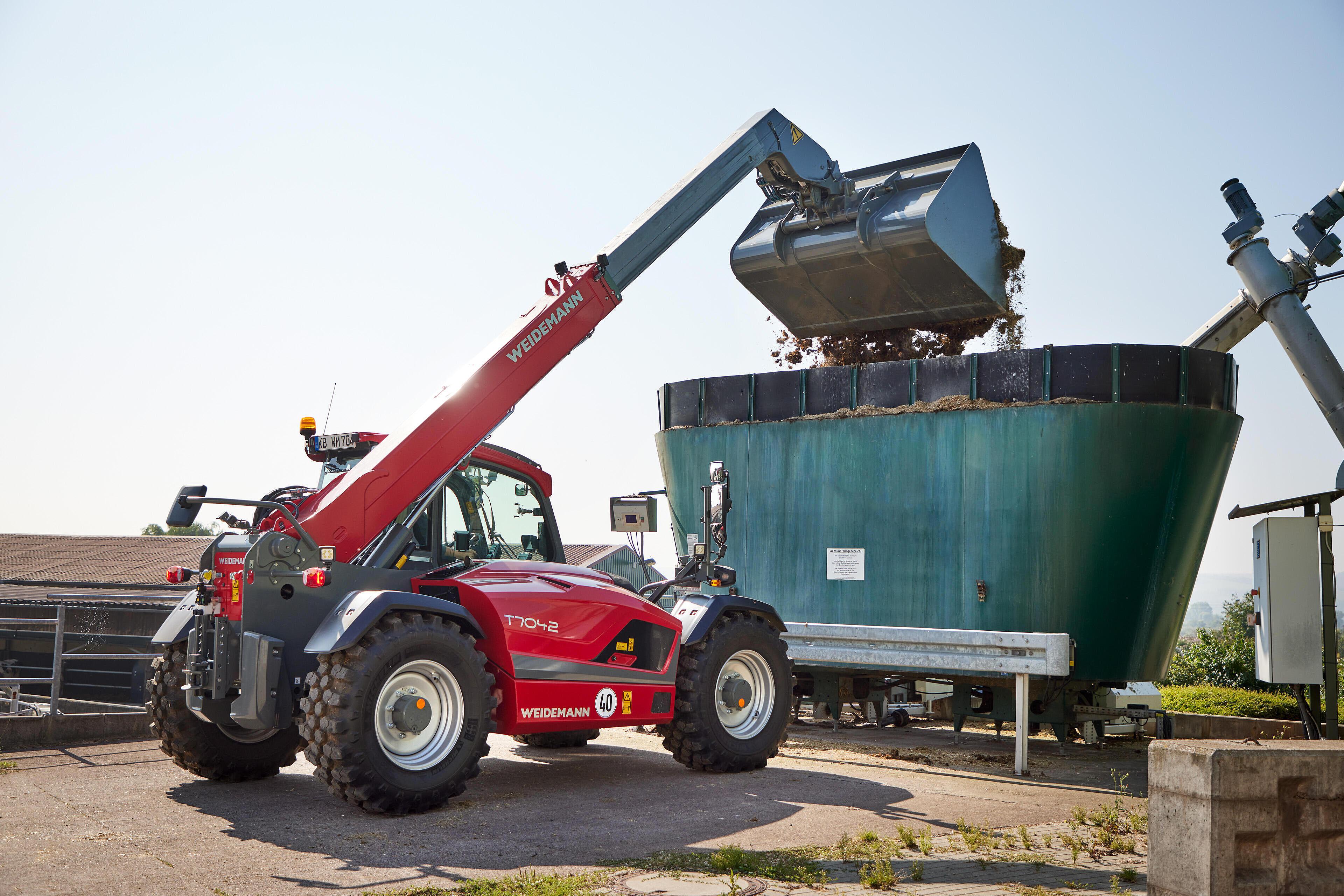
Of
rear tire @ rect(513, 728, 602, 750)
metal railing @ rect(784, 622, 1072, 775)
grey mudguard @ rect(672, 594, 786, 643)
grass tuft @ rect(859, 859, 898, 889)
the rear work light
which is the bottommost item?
rear tire @ rect(513, 728, 602, 750)

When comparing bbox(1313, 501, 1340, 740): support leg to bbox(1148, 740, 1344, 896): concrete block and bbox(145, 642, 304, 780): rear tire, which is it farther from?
bbox(145, 642, 304, 780): rear tire

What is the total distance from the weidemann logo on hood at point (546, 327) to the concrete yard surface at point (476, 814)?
341cm

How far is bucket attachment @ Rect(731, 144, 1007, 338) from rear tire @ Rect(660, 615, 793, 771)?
4429 mm

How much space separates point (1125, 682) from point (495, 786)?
265 inches

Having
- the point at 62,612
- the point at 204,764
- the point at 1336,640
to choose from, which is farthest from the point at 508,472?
the point at 1336,640

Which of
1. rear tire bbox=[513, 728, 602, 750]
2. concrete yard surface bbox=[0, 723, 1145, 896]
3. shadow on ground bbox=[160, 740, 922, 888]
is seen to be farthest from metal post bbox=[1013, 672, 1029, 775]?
rear tire bbox=[513, 728, 602, 750]

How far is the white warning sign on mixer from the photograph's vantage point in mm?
12438

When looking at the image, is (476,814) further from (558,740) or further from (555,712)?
(558,740)

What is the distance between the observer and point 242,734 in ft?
26.8

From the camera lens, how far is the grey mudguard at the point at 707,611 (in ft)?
30.5

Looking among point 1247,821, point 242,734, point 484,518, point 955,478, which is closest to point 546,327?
point 484,518

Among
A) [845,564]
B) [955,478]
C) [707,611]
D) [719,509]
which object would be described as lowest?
[707,611]

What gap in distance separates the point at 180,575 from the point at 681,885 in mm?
4854

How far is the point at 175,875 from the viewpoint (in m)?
5.56
